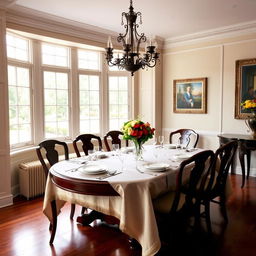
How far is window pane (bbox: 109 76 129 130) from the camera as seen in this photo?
19.4ft

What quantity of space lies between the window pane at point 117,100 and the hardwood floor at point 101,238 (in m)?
2.83

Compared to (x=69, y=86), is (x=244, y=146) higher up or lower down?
lower down

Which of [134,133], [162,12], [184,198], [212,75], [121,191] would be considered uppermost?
[162,12]

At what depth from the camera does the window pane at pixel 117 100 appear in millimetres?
5918

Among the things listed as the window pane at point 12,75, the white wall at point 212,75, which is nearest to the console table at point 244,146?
the white wall at point 212,75

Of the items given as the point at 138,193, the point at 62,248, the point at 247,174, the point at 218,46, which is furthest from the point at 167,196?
the point at 218,46

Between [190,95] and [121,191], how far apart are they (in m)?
3.93

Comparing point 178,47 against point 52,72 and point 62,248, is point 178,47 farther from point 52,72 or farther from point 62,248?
point 62,248

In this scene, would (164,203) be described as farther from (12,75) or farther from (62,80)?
(62,80)

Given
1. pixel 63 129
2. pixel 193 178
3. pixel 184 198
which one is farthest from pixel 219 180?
pixel 63 129

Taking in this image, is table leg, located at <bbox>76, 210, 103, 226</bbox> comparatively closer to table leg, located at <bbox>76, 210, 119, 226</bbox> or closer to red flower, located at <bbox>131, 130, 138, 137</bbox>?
table leg, located at <bbox>76, 210, 119, 226</bbox>

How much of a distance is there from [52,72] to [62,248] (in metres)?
3.27

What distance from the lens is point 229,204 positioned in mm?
3717

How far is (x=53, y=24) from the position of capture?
173 inches
